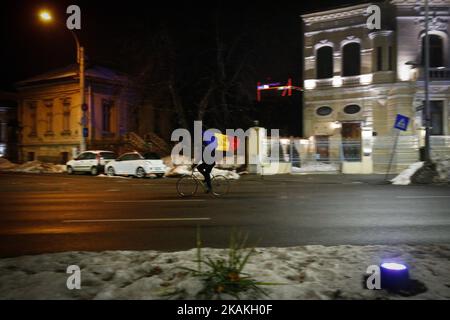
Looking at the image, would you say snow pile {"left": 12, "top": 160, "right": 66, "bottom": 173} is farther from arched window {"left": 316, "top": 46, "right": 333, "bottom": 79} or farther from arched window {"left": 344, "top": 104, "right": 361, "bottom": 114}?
arched window {"left": 344, "top": 104, "right": 361, "bottom": 114}

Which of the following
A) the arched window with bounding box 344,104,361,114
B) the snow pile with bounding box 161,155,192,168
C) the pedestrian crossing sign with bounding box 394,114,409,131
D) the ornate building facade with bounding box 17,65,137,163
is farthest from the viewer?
the ornate building facade with bounding box 17,65,137,163

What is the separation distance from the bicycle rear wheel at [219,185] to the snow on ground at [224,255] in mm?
8612

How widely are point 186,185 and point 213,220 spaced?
5218 mm

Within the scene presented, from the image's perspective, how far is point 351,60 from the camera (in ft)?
102

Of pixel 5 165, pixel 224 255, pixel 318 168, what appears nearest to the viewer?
pixel 224 255

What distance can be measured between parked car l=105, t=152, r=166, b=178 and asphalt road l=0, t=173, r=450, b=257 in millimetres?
9091

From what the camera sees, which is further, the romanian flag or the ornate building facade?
the ornate building facade

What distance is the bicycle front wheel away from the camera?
14.8 meters

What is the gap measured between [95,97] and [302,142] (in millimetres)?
17865

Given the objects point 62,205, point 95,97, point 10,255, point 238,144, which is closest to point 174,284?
point 10,255

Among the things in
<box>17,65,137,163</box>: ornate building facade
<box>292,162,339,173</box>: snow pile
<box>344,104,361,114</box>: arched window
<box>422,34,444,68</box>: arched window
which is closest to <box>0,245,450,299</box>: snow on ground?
<box>292,162,339,173</box>: snow pile

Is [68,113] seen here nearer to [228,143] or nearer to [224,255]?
[228,143]

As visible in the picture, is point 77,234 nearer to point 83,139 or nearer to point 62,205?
point 62,205

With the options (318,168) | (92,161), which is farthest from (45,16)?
(318,168)
